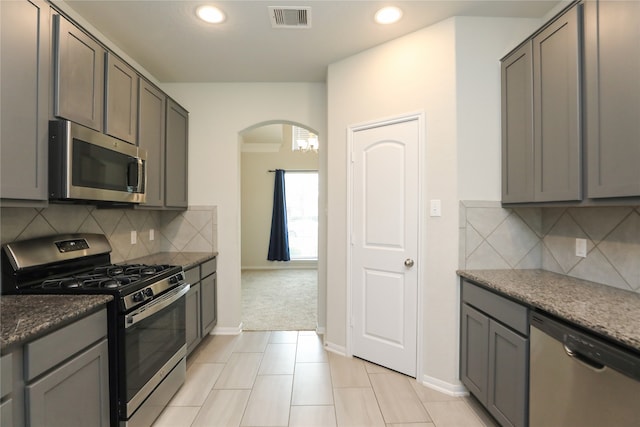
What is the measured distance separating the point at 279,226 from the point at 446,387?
192 inches

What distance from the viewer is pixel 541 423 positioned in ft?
4.65

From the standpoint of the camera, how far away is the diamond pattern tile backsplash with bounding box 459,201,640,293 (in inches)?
69.2

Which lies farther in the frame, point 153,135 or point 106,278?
point 153,135

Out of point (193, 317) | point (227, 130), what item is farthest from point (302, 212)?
point (193, 317)

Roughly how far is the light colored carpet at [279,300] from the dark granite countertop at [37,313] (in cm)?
221

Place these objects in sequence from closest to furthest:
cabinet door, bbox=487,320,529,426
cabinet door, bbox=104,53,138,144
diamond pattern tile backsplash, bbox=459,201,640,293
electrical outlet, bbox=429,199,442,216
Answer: cabinet door, bbox=487,320,529,426
diamond pattern tile backsplash, bbox=459,201,640,293
cabinet door, bbox=104,53,138,144
electrical outlet, bbox=429,199,442,216

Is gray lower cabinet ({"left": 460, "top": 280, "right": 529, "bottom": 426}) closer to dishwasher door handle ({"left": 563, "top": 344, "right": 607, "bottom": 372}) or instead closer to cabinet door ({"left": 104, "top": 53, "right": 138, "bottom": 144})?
dishwasher door handle ({"left": 563, "top": 344, "right": 607, "bottom": 372})

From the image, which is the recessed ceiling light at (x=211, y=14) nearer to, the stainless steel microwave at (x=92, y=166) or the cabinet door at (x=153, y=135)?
the cabinet door at (x=153, y=135)

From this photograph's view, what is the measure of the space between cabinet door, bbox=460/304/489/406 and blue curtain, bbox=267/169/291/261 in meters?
4.85

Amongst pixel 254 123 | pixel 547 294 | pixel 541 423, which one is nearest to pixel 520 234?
pixel 547 294

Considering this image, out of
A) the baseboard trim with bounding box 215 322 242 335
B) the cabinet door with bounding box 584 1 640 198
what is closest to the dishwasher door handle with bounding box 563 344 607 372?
the cabinet door with bounding box 584 1 640 198

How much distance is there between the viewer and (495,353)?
5.81ft

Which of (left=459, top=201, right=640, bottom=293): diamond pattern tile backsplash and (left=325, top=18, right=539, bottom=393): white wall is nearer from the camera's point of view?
(left=459, top=201, right=640, bottom=293): diamond pattern tile backsplash

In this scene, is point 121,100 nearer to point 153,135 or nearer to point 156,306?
point 153,135
